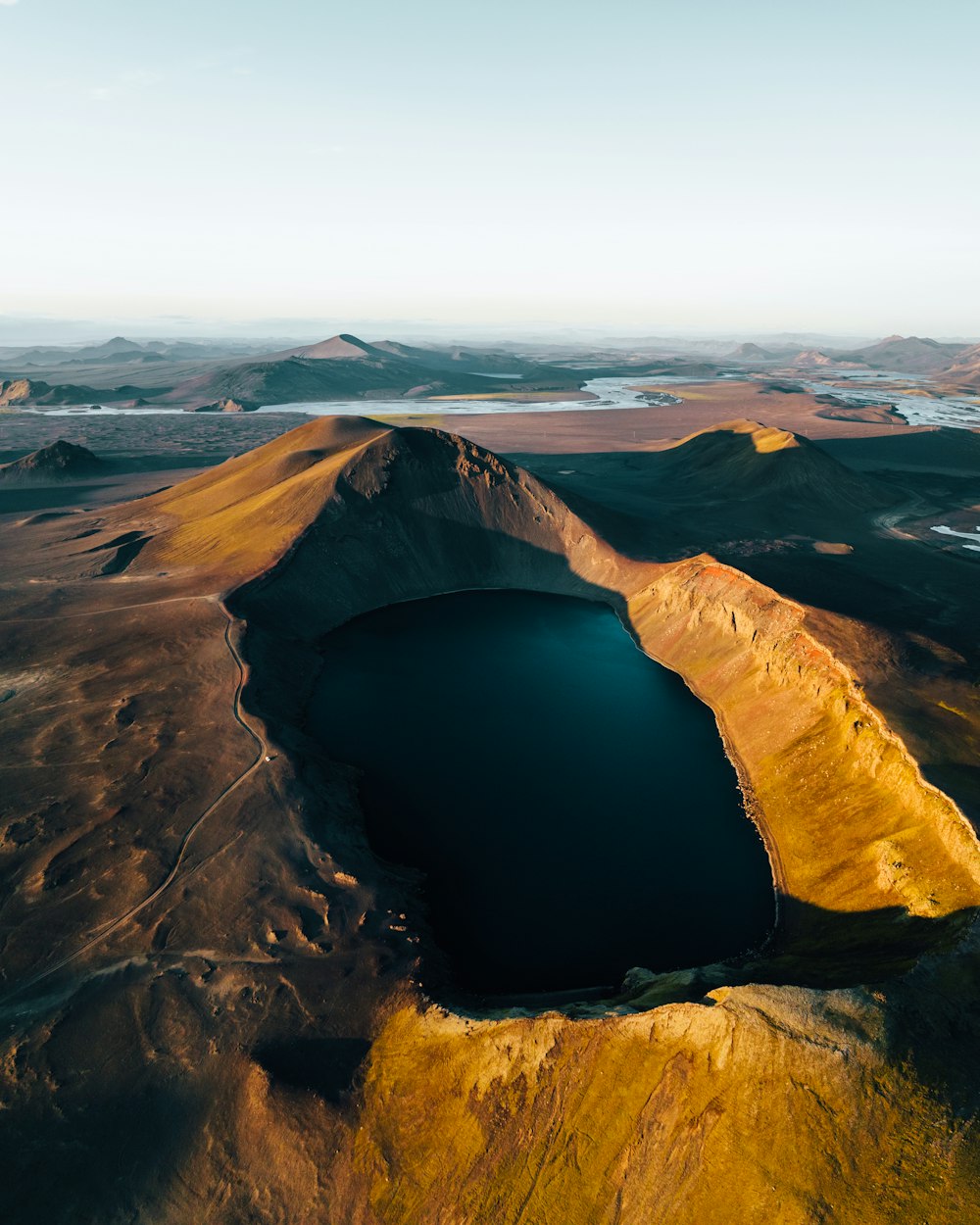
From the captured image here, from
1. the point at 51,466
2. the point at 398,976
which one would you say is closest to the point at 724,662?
the point at 398,976

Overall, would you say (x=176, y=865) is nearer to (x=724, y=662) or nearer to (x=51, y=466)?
(x=724, y=662)

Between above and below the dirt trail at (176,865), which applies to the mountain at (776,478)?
above

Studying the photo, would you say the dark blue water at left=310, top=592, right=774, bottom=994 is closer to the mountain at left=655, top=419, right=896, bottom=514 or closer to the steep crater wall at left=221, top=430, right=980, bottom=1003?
the steep crater wall at left=221, top=430, right=980, bottom=1003

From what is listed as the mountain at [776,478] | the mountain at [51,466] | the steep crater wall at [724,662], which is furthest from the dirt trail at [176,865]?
the mountain at [51,466]

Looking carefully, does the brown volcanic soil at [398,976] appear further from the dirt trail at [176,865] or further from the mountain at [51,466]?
the mountain at [51,466]

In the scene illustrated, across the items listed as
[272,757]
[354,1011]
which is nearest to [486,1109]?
[354,1011]

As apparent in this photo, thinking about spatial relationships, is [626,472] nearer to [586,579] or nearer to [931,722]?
[586,579]

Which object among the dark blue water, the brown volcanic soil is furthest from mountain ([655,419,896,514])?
the dark blue water

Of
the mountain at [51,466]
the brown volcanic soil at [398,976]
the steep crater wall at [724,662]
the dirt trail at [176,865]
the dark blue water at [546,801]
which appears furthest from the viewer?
the mountain at [51,466]
